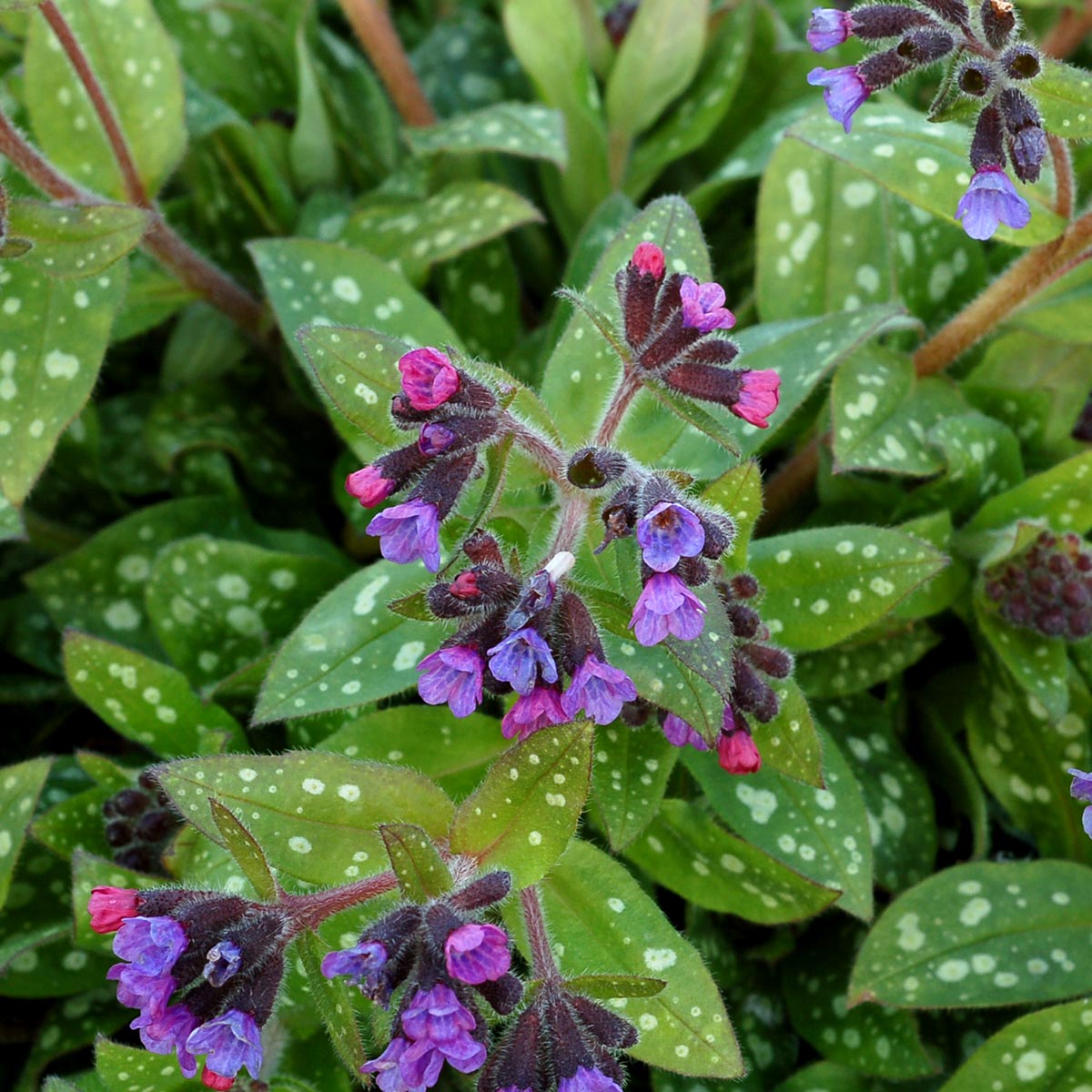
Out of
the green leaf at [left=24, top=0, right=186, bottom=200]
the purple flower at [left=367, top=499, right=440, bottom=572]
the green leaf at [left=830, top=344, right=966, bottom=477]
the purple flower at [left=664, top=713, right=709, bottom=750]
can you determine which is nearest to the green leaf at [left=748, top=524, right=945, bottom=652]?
the green leaf at [left=830, top=344, right=966, bottom=477]

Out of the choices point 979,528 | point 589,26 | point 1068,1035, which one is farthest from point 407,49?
point 1068,1035

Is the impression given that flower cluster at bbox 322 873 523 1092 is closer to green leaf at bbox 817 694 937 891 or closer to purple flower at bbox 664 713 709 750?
purple flower at bbox 664 713 709 750

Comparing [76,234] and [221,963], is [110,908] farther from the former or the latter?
[76,234]

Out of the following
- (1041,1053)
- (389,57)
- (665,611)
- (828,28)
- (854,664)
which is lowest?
(1041,1053)

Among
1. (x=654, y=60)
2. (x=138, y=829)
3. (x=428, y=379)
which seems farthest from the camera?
(x=654, y=60)

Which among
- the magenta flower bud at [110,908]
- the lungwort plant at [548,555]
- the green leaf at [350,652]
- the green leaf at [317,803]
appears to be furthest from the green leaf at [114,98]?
the magenta flower bud at [110,908]

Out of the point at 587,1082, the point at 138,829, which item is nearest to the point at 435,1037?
the point at 587,1082
